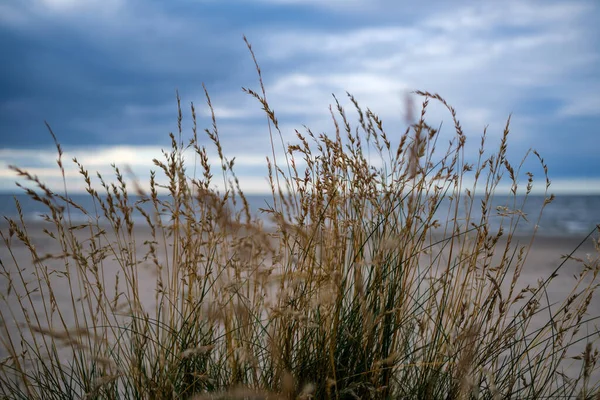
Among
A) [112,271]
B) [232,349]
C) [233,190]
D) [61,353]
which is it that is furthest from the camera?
[112,271]

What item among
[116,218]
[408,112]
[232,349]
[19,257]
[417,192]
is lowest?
[19,257]

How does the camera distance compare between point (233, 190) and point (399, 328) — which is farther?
point (233, 190)

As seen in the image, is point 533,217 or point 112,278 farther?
point 533,217

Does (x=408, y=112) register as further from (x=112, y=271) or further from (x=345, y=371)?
(x=112, y=271)

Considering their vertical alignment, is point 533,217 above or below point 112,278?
below

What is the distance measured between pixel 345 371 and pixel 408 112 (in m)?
1.12

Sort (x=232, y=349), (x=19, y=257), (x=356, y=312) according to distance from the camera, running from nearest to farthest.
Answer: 1. (x=232, y=349)
2. (x=356, y=312)
3. (x=19, y=257)

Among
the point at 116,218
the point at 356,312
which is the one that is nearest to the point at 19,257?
the point at 116,218

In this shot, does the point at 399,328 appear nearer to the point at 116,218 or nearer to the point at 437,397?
the point at 437,397

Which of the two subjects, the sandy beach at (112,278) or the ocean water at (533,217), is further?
the sandy beach at (112,278)

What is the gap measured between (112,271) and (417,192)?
7.30 metres

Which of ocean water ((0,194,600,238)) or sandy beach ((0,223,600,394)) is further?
sandy beach ((0,223,600,394))

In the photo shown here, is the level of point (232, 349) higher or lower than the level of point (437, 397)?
higher

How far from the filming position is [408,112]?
2.30 meters
